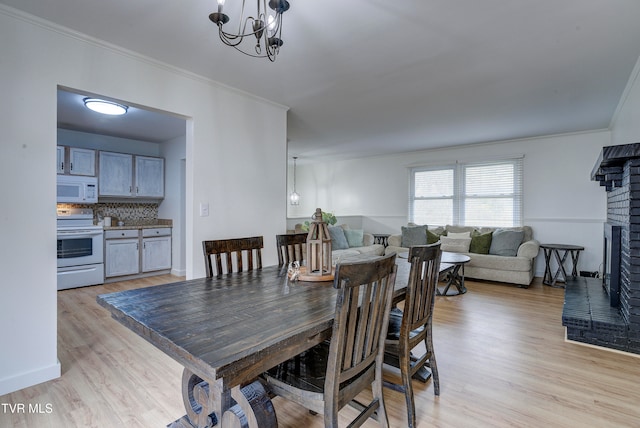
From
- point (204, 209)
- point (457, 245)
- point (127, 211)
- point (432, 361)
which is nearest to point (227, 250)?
point (204, 209)

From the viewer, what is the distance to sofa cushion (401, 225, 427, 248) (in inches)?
232

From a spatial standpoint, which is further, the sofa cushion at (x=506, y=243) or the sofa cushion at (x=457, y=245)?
the sofa cushion at (x=457, y=245)

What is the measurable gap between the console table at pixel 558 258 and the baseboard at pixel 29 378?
6013mm

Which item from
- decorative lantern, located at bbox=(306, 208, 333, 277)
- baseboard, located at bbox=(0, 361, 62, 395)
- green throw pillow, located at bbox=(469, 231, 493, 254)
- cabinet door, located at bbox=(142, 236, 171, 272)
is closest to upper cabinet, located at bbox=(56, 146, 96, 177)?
cabinet door, located at bbox=(142, 236, 171, 272)

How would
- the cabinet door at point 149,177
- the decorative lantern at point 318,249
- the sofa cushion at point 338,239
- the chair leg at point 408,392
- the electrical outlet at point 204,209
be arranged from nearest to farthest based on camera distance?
the chair leg at point 408,392 → the decorative lantern at point 318,249 → the electrical outlet at point 204,209 → the cabinet door at point 149,177 → the sofa cushion at point 338,239

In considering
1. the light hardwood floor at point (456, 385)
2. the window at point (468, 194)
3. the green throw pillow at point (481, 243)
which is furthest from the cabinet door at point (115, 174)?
the green throw pillow at point (481, 243)

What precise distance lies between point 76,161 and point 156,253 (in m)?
1.86

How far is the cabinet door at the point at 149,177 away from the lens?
18.2ft

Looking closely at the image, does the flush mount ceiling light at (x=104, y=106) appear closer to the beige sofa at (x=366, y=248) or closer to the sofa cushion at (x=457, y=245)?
the beige sofa at (x=366, y=248)

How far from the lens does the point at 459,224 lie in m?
6.18

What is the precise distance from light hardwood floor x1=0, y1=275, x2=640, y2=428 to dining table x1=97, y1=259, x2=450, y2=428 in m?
0.58

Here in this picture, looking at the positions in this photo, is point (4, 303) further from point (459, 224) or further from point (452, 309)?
point (459, 224)

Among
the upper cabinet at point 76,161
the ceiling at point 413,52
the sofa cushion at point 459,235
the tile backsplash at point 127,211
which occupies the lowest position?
the sofa cushion at point 459,235

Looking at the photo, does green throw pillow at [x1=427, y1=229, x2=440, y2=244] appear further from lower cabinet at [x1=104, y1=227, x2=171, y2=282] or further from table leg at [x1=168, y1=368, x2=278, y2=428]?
table leg at [x1=168, y1=368, x2=278, y2=428]
